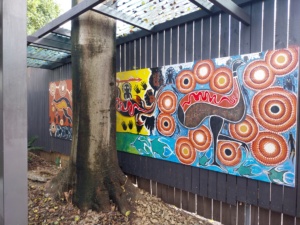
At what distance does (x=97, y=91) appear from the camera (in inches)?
135

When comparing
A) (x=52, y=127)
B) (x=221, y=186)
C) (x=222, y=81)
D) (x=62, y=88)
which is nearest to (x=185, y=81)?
(x=222, y=81)

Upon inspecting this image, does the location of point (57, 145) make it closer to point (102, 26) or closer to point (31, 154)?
point (31, 154)

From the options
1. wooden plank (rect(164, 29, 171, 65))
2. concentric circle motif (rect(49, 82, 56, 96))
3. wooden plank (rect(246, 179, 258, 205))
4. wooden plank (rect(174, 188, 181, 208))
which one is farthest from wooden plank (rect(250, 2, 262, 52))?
concentric circle motif (rect(49, 82, 56, 96))

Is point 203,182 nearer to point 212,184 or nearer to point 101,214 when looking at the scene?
point 212,184

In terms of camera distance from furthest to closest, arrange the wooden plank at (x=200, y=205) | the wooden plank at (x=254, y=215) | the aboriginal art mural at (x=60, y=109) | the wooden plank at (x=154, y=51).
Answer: the aboriginal art mural at (x=60, y=109) → the wooden plank at (x=154, y=51) → the wooden plank at (x=200, y=205) → the wooden plank at (x=254, y=215)

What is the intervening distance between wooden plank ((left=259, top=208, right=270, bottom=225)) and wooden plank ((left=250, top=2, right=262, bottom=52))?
2044mm

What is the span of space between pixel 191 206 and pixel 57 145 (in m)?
4.61

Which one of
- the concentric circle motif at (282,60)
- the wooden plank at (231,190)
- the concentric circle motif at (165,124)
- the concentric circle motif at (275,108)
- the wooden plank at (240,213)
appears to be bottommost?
the wooden plank at (240,213)

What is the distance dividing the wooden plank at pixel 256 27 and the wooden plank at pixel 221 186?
1704 millimetres

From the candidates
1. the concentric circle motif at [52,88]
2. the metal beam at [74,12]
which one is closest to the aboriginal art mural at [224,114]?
the metal beam at [74,12]

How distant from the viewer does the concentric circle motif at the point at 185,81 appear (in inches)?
130

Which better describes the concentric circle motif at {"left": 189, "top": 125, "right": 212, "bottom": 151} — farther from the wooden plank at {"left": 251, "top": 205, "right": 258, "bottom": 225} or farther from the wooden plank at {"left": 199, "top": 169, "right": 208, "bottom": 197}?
the wooden plank at {"left": 251, "top": 205, "right": 258, "bottom": 225}

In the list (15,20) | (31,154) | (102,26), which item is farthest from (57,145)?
(15,20)

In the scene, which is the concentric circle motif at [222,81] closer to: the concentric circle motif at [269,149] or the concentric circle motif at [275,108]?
the concentric circle motif at [275,108]
